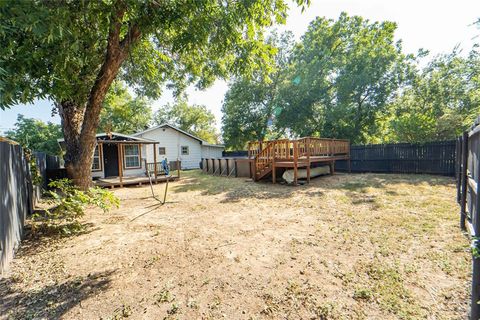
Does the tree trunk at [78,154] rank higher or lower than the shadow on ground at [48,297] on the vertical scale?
higher

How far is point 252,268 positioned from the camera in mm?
2830

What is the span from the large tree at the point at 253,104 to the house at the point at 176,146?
131 inches

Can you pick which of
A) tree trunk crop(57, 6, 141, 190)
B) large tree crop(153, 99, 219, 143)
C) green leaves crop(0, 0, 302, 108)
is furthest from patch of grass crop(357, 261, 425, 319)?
large tree crop(153, 99, 219, 143)

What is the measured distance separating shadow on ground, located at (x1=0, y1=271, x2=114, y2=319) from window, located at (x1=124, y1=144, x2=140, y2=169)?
A: 35.8ft

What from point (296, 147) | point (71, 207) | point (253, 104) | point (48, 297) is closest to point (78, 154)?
point (71, 207)

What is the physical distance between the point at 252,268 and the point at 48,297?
2.28 meters

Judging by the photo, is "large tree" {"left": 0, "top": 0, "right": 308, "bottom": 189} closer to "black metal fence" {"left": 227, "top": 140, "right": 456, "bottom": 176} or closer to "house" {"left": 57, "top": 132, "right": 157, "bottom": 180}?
"house" {"left": 57, "top": 132, "right": 157, "bottom": 180}

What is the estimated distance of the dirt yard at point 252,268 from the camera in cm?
211

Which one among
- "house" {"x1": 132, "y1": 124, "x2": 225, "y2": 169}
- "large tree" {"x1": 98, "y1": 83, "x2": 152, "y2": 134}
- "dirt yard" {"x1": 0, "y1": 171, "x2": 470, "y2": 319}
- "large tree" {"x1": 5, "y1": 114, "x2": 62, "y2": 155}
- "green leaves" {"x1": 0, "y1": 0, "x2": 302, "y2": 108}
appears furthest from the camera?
"large tree" {"x1": 98, "y1": 83, "x2": 152, "y2": 134}

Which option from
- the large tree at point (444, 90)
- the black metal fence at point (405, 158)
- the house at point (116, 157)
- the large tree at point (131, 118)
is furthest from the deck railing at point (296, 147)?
the large tree at point (131, 118)

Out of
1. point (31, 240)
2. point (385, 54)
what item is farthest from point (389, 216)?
point (385, 54)

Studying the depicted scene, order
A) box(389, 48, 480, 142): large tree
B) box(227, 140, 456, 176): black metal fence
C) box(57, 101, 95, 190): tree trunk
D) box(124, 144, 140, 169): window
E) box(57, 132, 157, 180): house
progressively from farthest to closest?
box(389, 48, 480, 142): large tree → box(124, 144, 140, 169): window → box(57, 132, 157, 180): house → box(227, 140, 456, 176): black metal fence → box(57, 101, 95, 190): tree trunk

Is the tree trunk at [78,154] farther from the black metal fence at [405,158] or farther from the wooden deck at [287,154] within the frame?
the black metal fence at [405,158]

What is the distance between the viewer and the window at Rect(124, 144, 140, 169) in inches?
504
